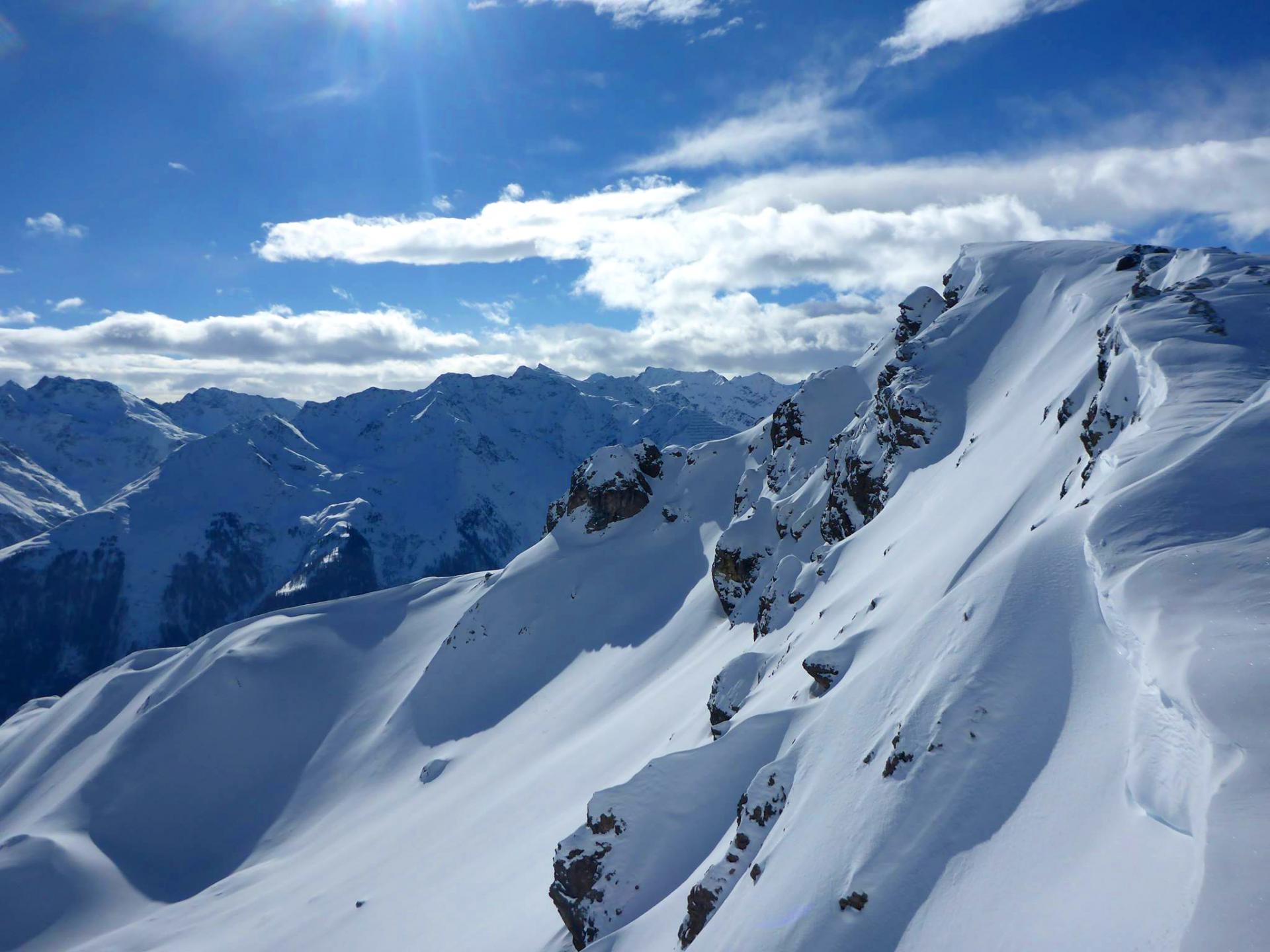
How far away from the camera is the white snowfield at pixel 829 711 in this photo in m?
11.9

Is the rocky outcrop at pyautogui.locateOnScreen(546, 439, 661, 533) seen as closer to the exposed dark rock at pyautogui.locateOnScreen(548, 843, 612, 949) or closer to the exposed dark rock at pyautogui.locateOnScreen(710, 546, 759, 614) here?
the exposed dark rock at pyautogui.locateOnScreen(710, 546, 759, 614)

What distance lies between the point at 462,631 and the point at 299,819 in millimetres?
22156

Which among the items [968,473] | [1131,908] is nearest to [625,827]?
[1131,908]

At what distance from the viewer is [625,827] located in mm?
23344

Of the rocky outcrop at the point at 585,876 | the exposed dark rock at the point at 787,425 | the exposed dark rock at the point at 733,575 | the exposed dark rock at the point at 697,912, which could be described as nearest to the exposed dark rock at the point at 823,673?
the exposed dark rock at the point at 697,912

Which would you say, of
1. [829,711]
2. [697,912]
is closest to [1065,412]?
[829,711]

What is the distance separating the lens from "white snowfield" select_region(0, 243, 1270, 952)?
11891mm

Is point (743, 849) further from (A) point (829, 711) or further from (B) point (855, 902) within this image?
(B) point (855, 902)

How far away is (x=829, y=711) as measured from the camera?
20375 mm

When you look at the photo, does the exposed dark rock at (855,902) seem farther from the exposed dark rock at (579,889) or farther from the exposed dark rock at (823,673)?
the exposed dark rock at (579,889)

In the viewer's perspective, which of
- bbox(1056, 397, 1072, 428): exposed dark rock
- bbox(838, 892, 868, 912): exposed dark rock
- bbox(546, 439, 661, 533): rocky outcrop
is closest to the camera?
bbox(838, 892, 868, 912): exposed dark rock

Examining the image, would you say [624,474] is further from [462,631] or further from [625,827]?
[625,827]

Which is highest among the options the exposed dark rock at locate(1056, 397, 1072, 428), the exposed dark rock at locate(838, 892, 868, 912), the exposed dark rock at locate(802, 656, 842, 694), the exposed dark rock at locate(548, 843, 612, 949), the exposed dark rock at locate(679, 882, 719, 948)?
the exposed dark rock at locate(1056, 397, 1072, 428)

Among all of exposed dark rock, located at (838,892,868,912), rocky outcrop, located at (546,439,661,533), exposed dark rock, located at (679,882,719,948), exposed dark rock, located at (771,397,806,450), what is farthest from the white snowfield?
rocky outcrop, located at (546,439,661,533)
